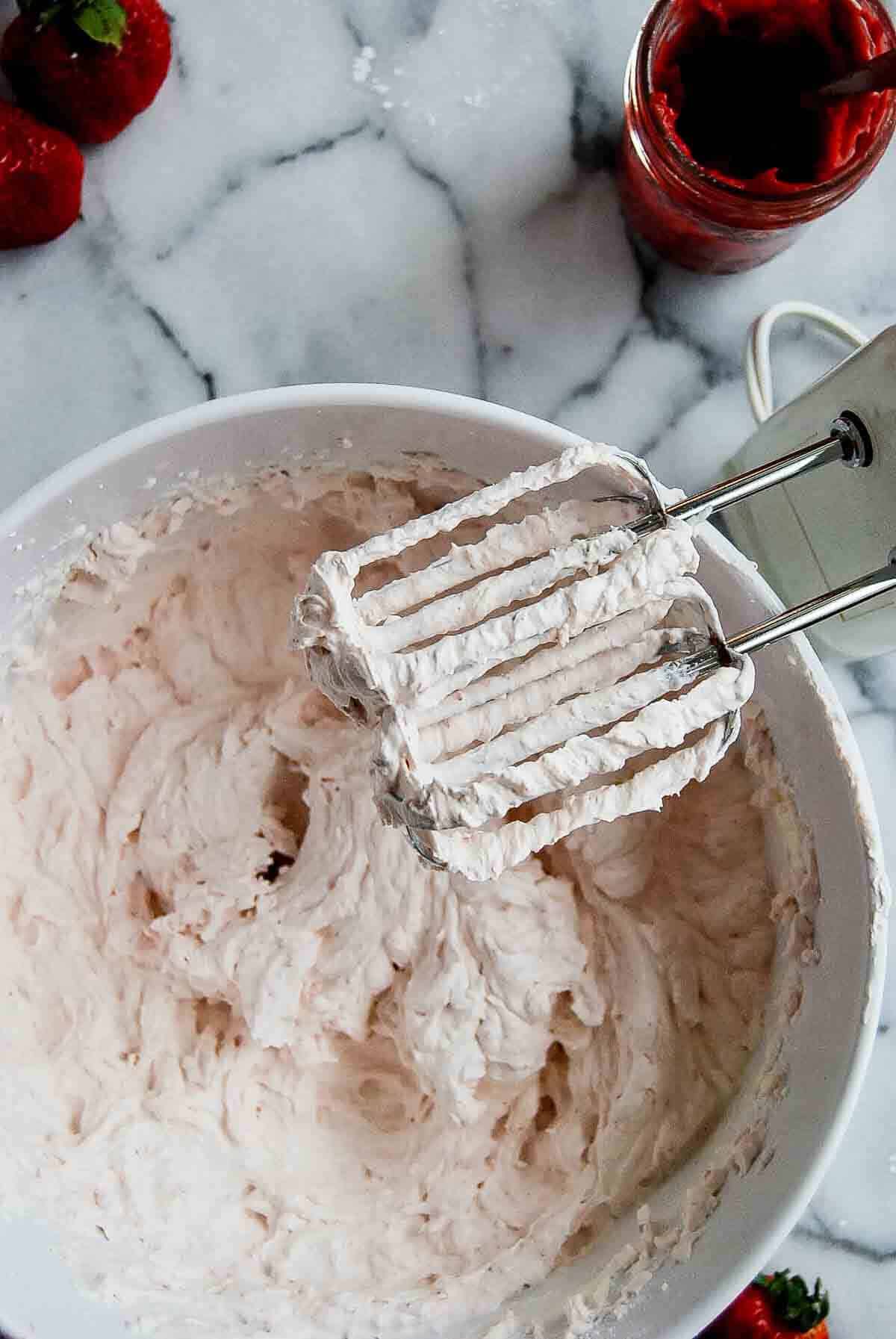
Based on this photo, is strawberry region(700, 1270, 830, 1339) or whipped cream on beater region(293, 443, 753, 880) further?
strawberry region(700, 1270, 830, 1339)

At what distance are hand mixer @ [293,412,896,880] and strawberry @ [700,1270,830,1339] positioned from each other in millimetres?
539

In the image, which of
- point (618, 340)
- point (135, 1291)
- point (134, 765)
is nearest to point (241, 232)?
point (618, 340)

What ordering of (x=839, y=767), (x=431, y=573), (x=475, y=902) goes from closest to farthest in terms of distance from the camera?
(x=431, y=573) → (x=839, y=767) → (x=475, y=902)

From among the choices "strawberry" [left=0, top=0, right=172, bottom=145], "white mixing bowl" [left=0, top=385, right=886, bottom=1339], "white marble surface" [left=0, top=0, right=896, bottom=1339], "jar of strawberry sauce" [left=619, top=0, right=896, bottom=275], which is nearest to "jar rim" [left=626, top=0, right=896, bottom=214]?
"jar of strawberry sauce" [left=619, top=0, right=896, bottom=275]

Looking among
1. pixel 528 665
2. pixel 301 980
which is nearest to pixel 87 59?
pixel 528 665

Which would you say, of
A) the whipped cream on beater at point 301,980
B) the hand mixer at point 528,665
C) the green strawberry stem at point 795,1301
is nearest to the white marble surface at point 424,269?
the green strawberry stem at point 795,1301

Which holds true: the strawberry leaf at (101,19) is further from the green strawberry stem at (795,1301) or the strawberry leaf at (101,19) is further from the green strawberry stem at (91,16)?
the green strawberry stem at (795,1301)

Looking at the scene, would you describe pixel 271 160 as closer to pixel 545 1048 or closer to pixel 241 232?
pixel 241 232

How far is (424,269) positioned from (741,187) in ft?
0.86

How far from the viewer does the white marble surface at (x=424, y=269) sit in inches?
40.1

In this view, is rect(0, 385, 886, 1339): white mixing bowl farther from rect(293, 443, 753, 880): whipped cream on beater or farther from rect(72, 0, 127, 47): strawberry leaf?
rect(72, 0, 127, 47): strawberry leaf

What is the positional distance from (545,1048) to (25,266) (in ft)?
2.43

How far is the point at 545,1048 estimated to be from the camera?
989mm

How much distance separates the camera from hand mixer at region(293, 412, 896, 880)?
660mm
